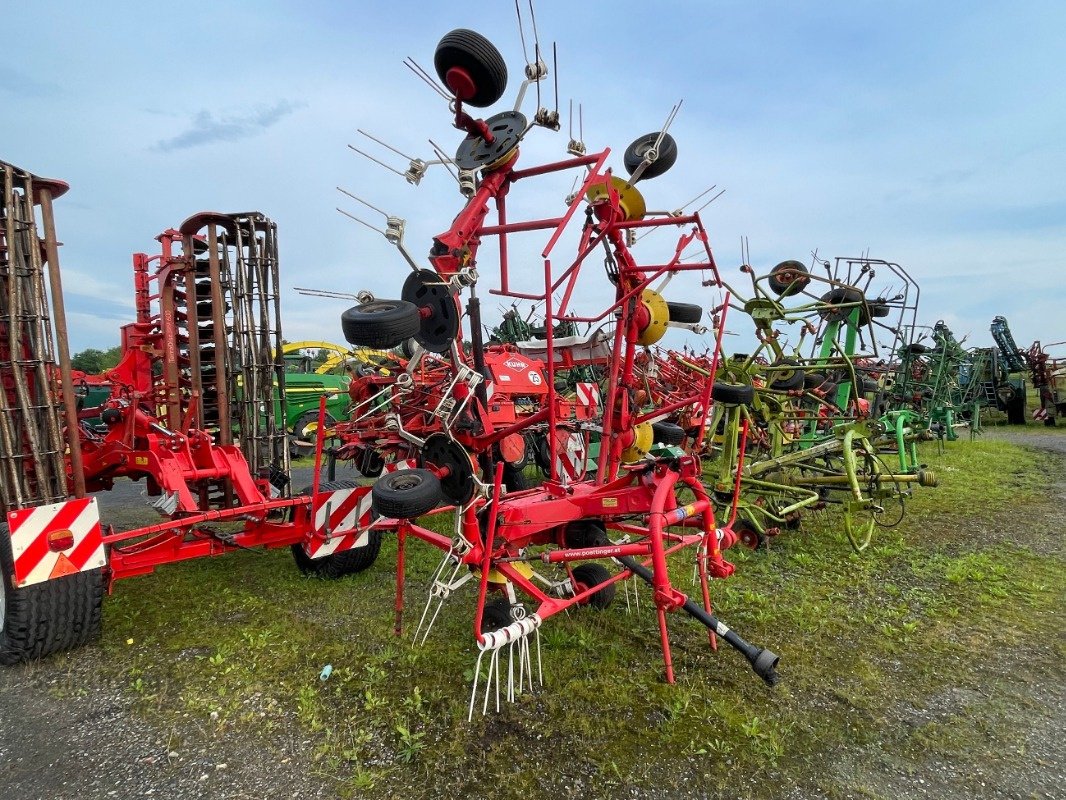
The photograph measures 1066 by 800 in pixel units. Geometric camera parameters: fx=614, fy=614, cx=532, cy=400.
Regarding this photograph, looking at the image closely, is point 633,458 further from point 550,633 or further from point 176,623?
point 176,623

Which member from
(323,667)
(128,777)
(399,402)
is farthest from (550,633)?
(399,402)

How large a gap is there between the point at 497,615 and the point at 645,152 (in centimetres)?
321

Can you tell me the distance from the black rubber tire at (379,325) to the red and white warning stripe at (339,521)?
5.92ft

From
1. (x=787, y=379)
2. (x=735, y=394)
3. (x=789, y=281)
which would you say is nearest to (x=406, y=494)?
(x=735, y=394)

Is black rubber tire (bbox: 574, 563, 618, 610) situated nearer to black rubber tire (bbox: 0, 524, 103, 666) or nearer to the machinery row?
the machinery row

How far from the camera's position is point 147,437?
495cm

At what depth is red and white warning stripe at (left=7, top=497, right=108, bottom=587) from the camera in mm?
3520

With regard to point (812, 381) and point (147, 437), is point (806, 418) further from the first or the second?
point (147, 437)

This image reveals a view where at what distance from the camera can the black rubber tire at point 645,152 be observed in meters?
4.30

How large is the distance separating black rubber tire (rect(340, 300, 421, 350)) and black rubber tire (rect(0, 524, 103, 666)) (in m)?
2.36

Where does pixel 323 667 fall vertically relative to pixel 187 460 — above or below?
below

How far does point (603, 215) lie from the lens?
3.88 meters

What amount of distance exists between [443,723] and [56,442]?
10.5 ft

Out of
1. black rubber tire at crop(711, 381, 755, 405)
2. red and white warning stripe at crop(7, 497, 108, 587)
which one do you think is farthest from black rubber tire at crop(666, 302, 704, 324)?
red and white warning stripe at crop(7, 497, 108, 587)
